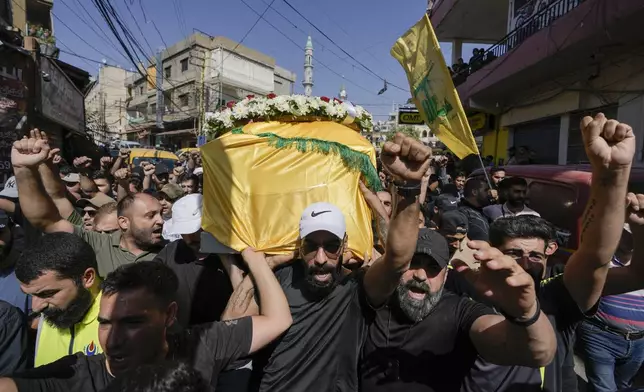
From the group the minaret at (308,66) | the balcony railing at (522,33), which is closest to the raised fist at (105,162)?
the balcony railing at (522,33)

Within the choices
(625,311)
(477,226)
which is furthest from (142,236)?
(625,311)

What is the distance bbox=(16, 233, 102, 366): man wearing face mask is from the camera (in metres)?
1.82

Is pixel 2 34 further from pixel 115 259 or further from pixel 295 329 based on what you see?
pixel 295 329

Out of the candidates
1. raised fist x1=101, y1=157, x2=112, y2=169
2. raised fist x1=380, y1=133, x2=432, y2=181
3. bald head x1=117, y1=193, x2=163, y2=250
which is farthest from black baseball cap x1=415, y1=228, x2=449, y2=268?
raised fist x1=101, y1=157, x2=112, y2=169

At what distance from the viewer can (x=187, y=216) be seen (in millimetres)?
2691

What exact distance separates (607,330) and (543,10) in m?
8.76

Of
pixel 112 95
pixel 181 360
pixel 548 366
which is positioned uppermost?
pixel 112 95

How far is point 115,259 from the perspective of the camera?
2.68m

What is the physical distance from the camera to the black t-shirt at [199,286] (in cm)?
237

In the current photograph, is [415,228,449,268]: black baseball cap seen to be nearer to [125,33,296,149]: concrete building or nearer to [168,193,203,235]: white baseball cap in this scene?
[168,193,203,235]: white baseball cap

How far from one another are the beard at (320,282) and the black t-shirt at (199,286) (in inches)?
28.7

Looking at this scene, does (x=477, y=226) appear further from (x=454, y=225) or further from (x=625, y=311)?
(x=625, y=311)

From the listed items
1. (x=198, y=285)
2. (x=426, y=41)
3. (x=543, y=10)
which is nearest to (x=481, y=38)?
(x=543, y=10)

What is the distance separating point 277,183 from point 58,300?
1.31 m
